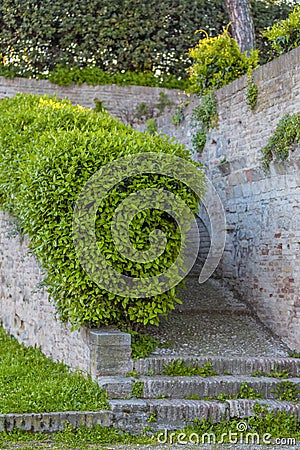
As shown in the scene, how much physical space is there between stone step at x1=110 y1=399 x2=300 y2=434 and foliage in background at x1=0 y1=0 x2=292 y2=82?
766 centimetres

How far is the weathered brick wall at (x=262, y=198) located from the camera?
713 centimetres

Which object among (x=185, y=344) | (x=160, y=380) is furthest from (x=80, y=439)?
(x=185, y=344)

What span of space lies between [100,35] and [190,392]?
7999 millimetres

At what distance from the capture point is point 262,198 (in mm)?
7738

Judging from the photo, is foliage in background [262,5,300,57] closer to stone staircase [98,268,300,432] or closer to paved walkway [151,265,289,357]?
paved walkway [151,265,289,357]

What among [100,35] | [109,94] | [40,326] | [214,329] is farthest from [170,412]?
[100,35]

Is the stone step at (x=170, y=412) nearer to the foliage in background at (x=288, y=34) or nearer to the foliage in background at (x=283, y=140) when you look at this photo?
the foliage in background at (x=283, y=140)

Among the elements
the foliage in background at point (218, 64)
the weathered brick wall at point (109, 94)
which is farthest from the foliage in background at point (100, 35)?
the foliage in background at point (218, 64)

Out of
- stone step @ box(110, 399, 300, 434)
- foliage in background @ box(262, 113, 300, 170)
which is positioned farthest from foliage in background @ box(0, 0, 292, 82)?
stone step @ box(110, 399, 300, 434)

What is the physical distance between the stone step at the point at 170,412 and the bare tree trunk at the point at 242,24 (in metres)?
7.07

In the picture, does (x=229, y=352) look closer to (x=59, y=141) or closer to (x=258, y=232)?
(x=258, y=232)

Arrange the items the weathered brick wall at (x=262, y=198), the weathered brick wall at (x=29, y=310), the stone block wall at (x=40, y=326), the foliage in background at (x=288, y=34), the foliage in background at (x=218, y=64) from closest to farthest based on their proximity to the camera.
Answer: the stone block wall at (x=40, y=326) → the weathered brick wall at (x=29, y=310) → the weathered brick wall at (x=262, y=198) → the foliage in background at (x=288, y=34) → the foliage in background at (x=218, y=64)

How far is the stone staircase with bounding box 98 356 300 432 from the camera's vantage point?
5715 millimetres

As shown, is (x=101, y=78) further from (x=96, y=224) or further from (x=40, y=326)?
(x=96, y=224)
